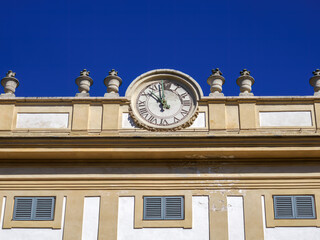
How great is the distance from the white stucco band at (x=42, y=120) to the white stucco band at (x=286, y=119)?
5.25m

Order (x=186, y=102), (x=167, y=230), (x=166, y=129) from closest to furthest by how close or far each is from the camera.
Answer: (x=167, y=230) < (x=166, y=129) < (x=186, y=102)

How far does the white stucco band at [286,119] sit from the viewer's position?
56.8ft

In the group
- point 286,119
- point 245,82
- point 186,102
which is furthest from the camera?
point 245,82

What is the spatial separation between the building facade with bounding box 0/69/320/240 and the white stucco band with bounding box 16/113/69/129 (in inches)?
1.2

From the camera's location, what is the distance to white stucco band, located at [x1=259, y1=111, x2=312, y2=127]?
682 inches

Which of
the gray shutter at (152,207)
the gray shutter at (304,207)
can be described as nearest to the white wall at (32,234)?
the gray shutter at (152,207)

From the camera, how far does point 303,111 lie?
17.5 meters

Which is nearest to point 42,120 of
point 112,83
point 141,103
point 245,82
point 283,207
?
point 112,83

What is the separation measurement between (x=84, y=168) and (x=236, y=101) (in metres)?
4.38

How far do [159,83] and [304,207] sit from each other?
5.08 metres

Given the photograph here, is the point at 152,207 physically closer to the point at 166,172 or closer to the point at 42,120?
the point at 166,172

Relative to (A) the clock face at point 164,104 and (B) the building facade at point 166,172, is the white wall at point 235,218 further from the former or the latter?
(A) the clock face at point 164,104

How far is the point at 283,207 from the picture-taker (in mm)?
16359

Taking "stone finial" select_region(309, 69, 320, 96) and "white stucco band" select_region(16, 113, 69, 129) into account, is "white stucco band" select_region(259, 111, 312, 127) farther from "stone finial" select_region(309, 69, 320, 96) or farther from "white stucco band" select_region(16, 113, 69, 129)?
"white stucco band" select_region(16, 113, 69, 129)
